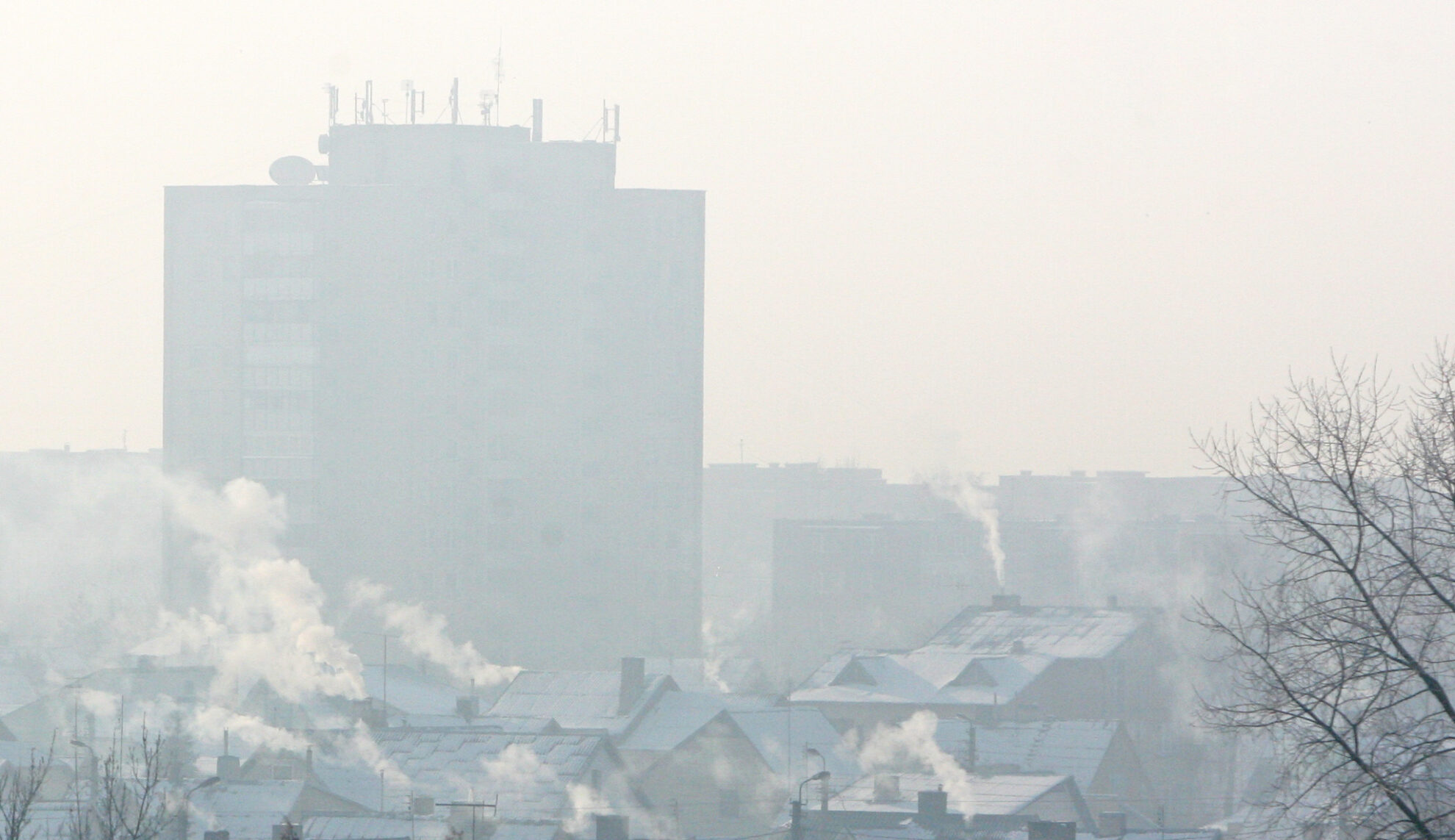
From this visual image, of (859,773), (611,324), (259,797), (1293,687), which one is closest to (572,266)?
(611,324)

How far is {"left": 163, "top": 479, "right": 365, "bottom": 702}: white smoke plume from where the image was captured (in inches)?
2395

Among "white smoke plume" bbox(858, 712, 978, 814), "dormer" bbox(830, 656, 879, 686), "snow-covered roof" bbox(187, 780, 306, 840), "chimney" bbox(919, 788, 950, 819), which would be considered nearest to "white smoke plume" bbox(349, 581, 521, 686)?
"dormer" bbox(830, 656, 879, 686)

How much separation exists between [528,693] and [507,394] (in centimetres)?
3031

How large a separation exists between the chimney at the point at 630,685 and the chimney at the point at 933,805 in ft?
61.6

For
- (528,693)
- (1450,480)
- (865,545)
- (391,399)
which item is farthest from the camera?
(865,545)

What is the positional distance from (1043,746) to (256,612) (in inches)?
1496

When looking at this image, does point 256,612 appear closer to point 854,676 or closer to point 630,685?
point 854,676

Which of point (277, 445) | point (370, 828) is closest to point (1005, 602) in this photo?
point (277, 445)

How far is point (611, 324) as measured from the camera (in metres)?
92.4

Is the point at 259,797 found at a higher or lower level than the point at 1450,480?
lower

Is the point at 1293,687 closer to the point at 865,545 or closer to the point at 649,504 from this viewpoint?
the point at 649,504

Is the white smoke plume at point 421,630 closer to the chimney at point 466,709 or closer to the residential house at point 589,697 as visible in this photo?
the residential house at point 589,697

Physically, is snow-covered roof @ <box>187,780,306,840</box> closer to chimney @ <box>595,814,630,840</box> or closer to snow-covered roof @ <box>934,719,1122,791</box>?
chimney @ <box>595,814,630,840</box>

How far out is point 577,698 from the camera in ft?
196
